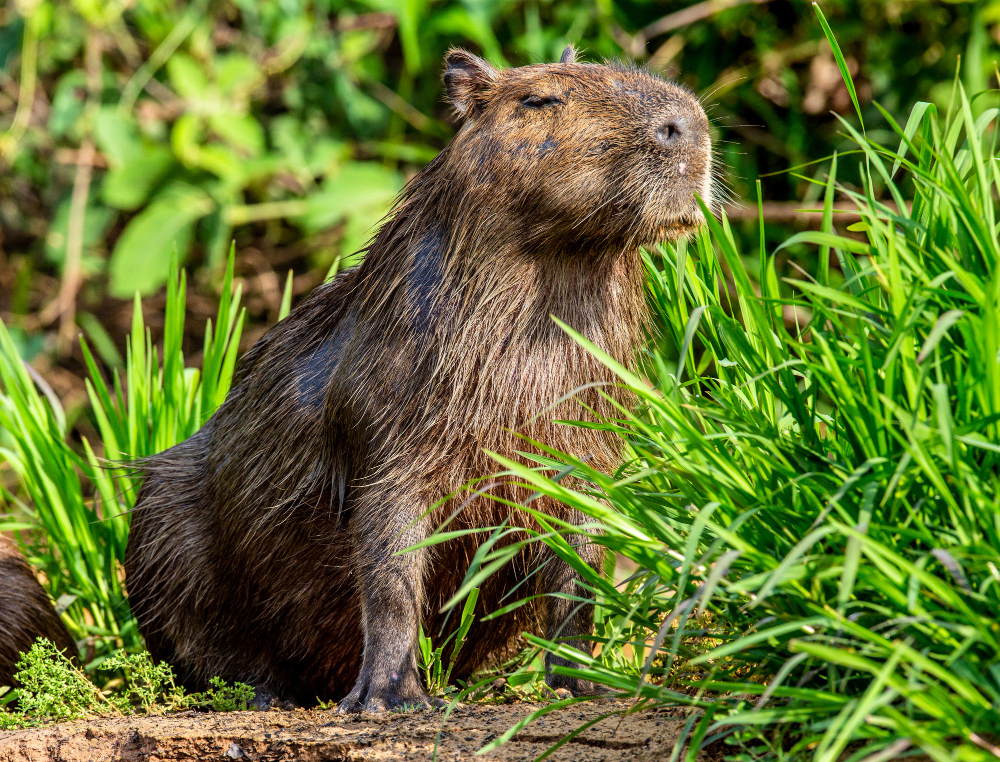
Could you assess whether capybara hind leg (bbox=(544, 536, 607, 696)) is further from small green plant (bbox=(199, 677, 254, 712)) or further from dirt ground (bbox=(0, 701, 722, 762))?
small green plant (bbox=(199, 677, 254, 712))

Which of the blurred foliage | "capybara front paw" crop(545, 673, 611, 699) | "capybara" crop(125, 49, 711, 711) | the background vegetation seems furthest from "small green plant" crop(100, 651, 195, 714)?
the blurred foliage

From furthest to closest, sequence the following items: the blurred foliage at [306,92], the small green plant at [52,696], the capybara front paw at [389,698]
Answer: the blurred foliage at [306,92]
the small green plant at [52,696]
the capybara front paw at [389,698]

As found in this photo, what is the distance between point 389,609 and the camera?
93.0 inches

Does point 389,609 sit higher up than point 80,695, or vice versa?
point 389,609

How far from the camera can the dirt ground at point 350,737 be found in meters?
1.94

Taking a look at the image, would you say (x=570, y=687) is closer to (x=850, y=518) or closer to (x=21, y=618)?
(x=850, y=518)

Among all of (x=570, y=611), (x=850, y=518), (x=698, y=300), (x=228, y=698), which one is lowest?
(x=228, y=698)

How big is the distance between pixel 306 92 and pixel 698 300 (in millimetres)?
4294

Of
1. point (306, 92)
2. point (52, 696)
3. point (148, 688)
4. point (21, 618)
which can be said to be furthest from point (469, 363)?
point (306, 92)

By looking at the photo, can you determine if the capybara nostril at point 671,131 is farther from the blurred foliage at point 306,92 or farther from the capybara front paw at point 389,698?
the blurred foliage at point 306,92

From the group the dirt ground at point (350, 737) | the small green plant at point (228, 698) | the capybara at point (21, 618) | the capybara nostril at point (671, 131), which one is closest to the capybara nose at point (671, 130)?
the capybara nostril at point (671, 131)

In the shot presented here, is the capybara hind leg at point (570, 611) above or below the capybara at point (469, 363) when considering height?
below

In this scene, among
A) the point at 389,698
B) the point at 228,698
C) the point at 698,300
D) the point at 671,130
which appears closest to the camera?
the point at 389,698

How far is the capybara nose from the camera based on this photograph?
7.72 ft
